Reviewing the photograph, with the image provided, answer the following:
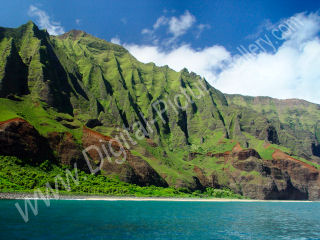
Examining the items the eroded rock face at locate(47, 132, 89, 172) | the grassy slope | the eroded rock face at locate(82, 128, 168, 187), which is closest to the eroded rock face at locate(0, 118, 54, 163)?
the grassy slope

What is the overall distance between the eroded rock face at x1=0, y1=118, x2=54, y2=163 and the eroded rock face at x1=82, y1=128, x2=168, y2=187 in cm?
2643

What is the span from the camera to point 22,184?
361ft

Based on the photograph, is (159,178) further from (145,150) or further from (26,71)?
(26,71)

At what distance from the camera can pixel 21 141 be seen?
129 meters

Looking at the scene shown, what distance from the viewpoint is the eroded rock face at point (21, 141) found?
407 ft

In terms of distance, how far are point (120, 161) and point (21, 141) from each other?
51129 millimetres

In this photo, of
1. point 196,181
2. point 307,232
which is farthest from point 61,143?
point 307,232

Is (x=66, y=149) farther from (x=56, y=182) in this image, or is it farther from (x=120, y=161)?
(x=120, y=161)

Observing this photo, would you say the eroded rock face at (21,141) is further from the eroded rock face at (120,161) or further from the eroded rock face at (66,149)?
the eroded rock face at (120,161)

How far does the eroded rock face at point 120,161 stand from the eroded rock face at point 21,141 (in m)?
26.4

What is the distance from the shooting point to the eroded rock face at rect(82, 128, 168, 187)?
158 m

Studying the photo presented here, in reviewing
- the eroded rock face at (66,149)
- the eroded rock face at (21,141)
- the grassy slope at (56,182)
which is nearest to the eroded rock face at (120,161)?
the grassy slope at (56,182)

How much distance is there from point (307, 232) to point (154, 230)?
2607 cm

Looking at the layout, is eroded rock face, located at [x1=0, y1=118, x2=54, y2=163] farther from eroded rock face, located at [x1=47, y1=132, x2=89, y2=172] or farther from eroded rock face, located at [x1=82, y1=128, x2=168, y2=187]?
eroded rock face, located at [x1=82, y1=128, x2=168, y2=187]
